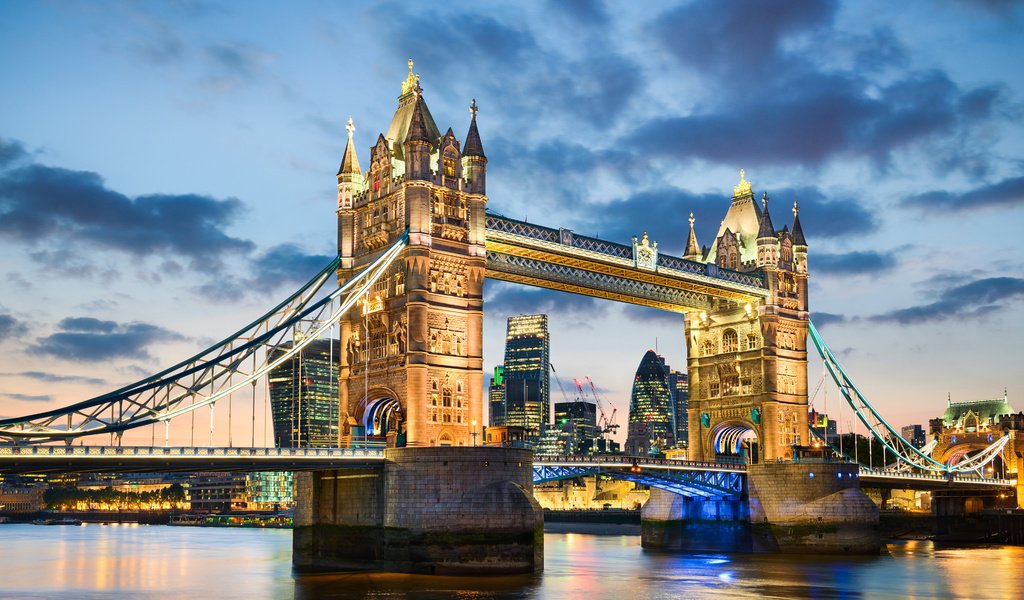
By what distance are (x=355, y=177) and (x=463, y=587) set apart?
30.5 metres

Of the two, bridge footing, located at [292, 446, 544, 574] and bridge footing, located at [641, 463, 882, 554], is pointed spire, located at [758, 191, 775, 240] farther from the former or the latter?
bridge footing, located at [292, 446, 544, 574]

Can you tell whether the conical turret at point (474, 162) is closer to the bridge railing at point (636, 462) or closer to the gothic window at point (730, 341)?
the bridge railing at point (636, 462)

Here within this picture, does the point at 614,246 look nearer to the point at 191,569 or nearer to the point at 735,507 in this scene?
the point at 735,507

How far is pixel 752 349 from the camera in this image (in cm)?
9562

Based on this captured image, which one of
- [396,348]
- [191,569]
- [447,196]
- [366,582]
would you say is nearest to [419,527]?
[366,582]

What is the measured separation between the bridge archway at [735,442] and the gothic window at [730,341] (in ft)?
20.2

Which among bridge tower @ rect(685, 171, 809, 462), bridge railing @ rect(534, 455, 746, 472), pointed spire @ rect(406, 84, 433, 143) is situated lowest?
bridge railing @ rect(534, 455, 746, 472)

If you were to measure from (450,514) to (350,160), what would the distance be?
2636 cm

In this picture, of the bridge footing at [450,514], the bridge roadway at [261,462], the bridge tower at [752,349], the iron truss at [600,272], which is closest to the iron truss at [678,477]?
the bridge roadway at [261,462]

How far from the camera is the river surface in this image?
58812mm

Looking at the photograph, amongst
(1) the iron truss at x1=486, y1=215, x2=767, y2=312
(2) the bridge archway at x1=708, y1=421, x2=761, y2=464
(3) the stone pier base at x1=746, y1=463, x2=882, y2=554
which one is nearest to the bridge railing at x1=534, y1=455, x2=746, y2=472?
(3) the stone pier base at x1=746, y1=463, x2=882, y2=554

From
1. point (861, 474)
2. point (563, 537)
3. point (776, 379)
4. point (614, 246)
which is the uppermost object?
point (614, 246)

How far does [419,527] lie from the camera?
61938 mm

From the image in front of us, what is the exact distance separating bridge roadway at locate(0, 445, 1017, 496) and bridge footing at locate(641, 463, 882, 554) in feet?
12.2
